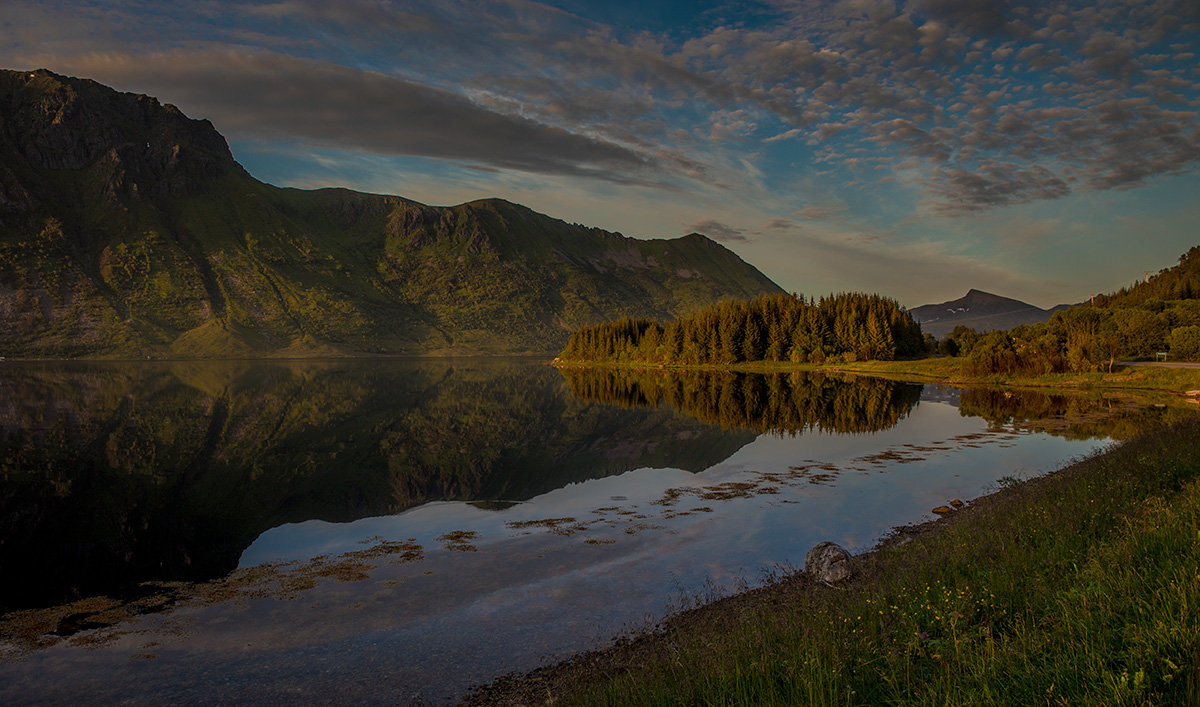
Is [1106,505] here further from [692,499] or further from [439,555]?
[439,555]

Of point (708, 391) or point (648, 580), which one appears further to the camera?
point (708, 391)

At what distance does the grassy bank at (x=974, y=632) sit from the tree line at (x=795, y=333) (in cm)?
13651

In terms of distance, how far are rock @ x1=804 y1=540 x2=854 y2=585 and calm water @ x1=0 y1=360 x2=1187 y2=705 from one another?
1.20 meters

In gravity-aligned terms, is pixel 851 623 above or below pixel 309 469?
above

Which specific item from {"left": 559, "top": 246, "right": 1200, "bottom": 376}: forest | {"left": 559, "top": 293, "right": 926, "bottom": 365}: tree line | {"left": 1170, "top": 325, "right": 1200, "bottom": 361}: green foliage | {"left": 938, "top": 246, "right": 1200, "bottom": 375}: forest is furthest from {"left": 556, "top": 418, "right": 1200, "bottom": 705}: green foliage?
{"left": 559, "top": 293, "right": 926, "bottom": 365}: tree line

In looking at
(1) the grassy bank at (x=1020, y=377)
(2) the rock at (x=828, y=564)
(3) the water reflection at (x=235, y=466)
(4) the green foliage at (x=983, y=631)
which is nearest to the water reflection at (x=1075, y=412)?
(1) the grassy bank at (x=1020, y=377)

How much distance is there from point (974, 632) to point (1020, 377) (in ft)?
337

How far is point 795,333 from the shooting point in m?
148

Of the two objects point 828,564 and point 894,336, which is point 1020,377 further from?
point 828,564

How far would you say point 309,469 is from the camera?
1335 inches

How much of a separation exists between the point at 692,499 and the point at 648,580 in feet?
35.2

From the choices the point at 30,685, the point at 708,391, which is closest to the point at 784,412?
the point at 708,391

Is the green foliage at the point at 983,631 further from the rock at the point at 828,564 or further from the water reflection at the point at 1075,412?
the water reflection at the point at 1075,412

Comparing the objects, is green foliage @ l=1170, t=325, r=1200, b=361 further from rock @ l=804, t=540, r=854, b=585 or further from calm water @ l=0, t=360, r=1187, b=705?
rock @ l=804, t=540, r=854, b=585
